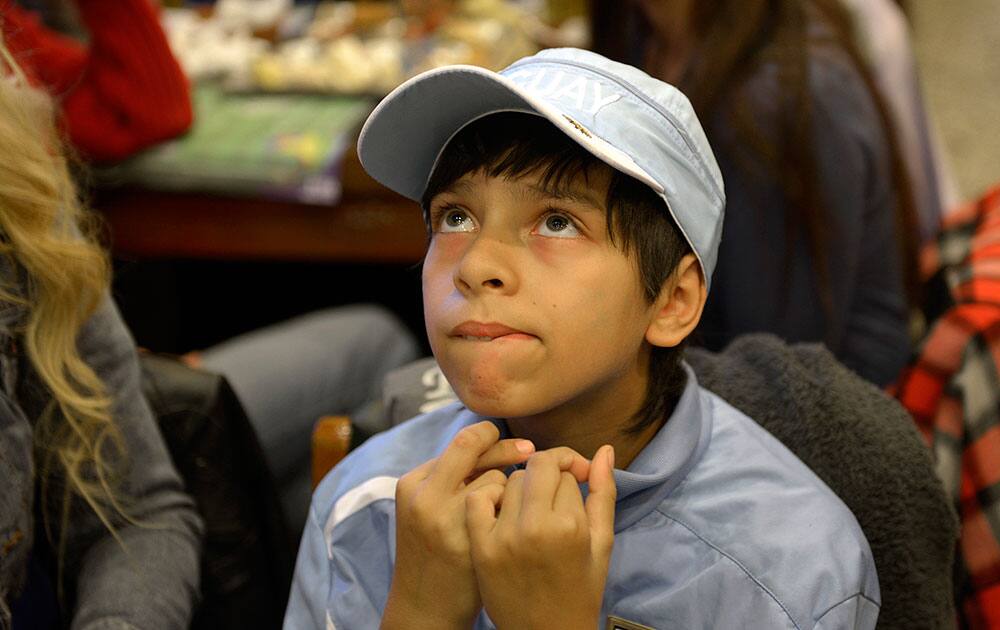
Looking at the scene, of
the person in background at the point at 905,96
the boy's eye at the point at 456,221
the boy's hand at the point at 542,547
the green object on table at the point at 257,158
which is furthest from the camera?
the green object on table at the point at 257,158

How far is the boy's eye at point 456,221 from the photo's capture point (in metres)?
0.80

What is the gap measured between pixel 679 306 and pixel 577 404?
0.38 ft

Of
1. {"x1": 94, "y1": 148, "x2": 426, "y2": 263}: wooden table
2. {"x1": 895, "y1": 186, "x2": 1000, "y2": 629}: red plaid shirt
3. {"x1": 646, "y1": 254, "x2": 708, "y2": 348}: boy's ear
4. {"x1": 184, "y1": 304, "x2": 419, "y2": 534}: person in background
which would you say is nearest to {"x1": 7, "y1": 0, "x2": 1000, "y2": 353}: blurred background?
{"x1": 94, "y1": 148, "x2": 426, "y2": 263}: wooden table

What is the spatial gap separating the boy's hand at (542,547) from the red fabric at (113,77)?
1.46 meters

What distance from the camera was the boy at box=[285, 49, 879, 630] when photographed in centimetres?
72

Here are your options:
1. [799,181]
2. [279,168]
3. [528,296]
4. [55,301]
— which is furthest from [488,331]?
[279,168]

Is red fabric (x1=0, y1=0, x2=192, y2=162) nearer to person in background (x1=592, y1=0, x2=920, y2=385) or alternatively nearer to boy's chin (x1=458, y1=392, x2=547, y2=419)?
person in background (x1=592, y1=0, x2=920, y2=385)

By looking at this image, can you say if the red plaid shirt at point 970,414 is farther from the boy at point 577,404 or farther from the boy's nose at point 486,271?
the boy's nose at point 486,271

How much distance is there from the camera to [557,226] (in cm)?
77

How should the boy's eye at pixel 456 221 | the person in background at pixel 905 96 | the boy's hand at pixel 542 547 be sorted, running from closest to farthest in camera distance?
the boy's hand at pixel 542 547 → the boy's eye at pixel 456 221 → the person in background at pixel 905 96

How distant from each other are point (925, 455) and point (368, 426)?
54 cm

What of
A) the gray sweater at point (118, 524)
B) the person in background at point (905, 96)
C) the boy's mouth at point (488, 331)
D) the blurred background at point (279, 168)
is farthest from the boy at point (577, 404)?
the person in background at point (905, 96)

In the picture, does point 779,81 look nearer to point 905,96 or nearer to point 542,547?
point 905,96

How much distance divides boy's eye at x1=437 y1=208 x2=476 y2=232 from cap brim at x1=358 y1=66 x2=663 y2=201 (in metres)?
0.07
